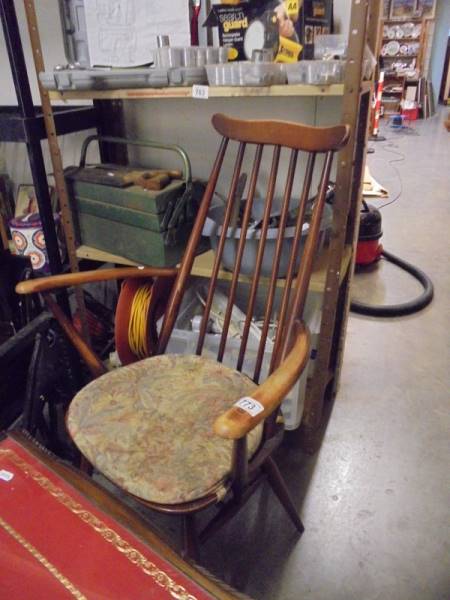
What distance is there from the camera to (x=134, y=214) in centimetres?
142

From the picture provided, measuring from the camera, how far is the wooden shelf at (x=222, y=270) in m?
1.35

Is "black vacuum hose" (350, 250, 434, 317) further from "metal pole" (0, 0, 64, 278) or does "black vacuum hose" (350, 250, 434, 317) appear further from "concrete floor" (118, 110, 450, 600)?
"metal pole" (0, 0, 64, 278)

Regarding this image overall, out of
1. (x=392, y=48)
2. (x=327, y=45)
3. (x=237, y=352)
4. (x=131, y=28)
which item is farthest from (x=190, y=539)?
(x=392, y=48)

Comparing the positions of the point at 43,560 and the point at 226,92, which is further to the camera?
the point at 226,92

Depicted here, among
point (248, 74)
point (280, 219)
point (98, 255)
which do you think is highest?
point (248, 74)

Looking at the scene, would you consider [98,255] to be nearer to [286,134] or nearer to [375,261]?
[286,134]

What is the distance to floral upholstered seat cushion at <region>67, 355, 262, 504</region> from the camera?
2.87 ft

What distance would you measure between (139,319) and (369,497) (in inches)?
36.4

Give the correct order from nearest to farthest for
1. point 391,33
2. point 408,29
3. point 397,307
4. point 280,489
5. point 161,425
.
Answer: point 161,425 → point 280,489 → point 397,307 → point 408,29 → point 391,33

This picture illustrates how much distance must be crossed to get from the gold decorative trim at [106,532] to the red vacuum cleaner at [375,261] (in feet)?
6.33

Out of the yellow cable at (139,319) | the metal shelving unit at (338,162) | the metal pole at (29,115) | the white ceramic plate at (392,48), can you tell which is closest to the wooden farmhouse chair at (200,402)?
the metal shelving unit at (338,162)

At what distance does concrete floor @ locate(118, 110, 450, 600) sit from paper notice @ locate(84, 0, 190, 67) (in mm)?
1463

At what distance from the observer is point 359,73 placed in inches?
40.9

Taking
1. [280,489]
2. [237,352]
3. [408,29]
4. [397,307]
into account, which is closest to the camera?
[280,489]
